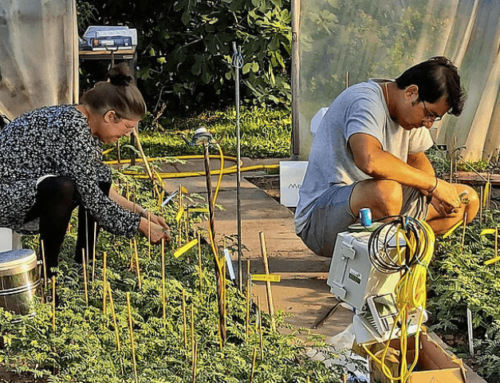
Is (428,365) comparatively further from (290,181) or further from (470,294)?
(290,181)

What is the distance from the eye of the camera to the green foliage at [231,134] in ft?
22.9

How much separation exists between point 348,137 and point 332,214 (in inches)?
14.0

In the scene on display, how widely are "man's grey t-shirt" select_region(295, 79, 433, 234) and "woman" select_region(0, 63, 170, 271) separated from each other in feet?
2.49

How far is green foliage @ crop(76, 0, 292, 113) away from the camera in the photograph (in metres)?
7.30

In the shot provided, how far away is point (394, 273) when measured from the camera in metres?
2.39

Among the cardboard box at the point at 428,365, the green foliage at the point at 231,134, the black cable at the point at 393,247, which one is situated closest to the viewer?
the black cable at the point at 393,247

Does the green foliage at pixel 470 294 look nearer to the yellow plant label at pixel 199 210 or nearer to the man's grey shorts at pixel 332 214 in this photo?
the man's grey shorts at pixel 332 214

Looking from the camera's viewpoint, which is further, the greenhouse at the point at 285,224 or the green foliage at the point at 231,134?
the green foliage at the point at 231,134

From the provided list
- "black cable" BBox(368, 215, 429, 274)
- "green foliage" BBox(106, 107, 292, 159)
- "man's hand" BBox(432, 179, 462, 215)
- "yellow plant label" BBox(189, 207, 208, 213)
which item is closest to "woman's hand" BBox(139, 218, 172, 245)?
"yellow plant label" BBox(189, 207, 208, 213)

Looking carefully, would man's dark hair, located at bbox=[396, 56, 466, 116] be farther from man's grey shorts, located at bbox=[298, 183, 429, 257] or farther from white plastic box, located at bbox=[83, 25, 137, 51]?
white plastic box, located at bbox=[83, 25, 137, 51]

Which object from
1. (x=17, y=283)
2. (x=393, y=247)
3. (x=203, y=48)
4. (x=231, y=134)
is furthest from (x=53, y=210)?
(x=203, y=48)

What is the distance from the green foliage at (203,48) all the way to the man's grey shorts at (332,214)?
3.75 metres

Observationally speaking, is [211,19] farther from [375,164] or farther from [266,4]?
[375,164]

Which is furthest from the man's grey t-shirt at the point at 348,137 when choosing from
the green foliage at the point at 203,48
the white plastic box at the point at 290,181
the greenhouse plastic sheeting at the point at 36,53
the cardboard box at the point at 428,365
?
the green foliage at the point at 203,48
